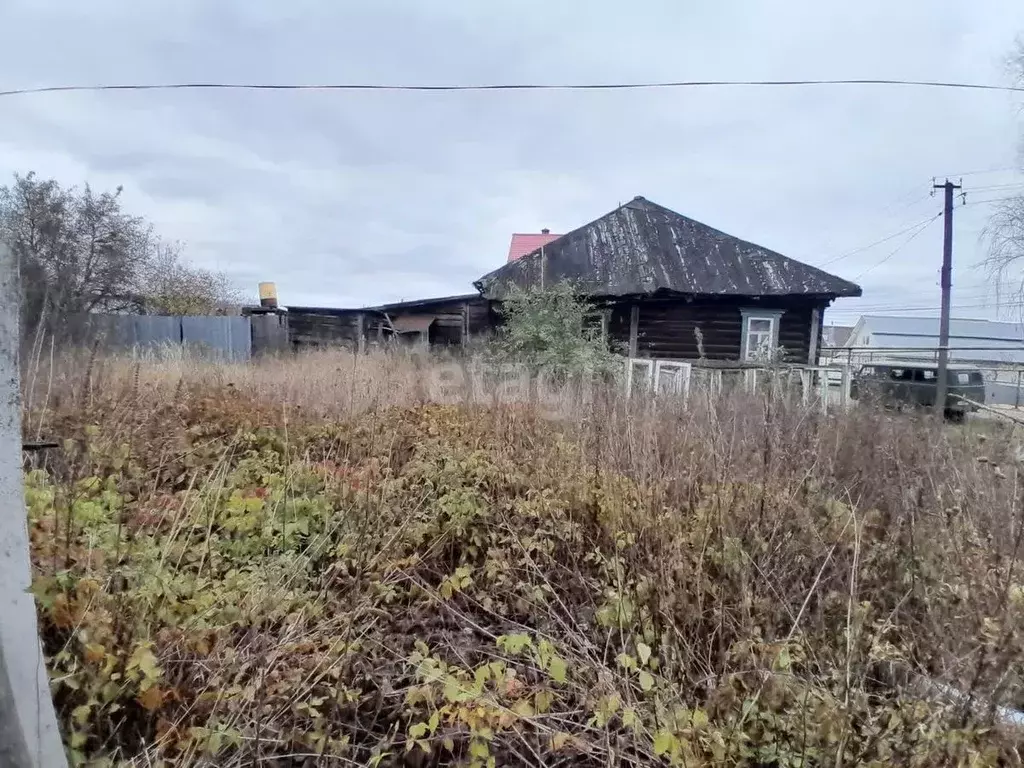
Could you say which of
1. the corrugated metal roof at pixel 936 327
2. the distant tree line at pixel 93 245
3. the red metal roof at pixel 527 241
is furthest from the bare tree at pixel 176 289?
the corrugated metal roof at pixel 936 327

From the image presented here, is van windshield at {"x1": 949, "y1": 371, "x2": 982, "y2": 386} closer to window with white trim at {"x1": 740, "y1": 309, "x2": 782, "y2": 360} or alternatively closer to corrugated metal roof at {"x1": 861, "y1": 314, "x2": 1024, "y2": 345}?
window with white trim at {"x1": 740, "y1": 309, "x2": 782, "y2": 360}

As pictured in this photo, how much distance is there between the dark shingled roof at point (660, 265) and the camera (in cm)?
1073

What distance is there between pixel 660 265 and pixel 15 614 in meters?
11.8

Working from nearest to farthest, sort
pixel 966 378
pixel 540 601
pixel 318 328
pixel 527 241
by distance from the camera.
Answer: pixel 540 601, pixel 966 378, pixel 318 328, pixel 527 241

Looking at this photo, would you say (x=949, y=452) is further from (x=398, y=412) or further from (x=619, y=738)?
(x=398, y=412)

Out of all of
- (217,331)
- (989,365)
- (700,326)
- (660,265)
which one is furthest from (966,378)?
(217,331)

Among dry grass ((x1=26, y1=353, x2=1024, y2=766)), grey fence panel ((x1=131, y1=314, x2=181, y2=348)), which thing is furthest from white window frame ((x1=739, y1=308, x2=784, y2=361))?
grey fence panel ((x1=131, y1=314, x2=181, y2=348))

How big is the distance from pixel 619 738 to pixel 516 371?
680 centimetres

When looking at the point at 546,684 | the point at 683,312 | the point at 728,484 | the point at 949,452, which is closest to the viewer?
the point at 546,684

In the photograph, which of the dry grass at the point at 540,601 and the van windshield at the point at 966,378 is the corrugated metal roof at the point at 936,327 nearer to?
the van windshield at the point at 966,378

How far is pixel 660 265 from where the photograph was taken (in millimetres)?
11398

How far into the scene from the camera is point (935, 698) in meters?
1.27

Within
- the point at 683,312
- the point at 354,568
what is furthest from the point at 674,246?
the point at 354,568

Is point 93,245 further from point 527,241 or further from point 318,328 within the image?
point 527,241
